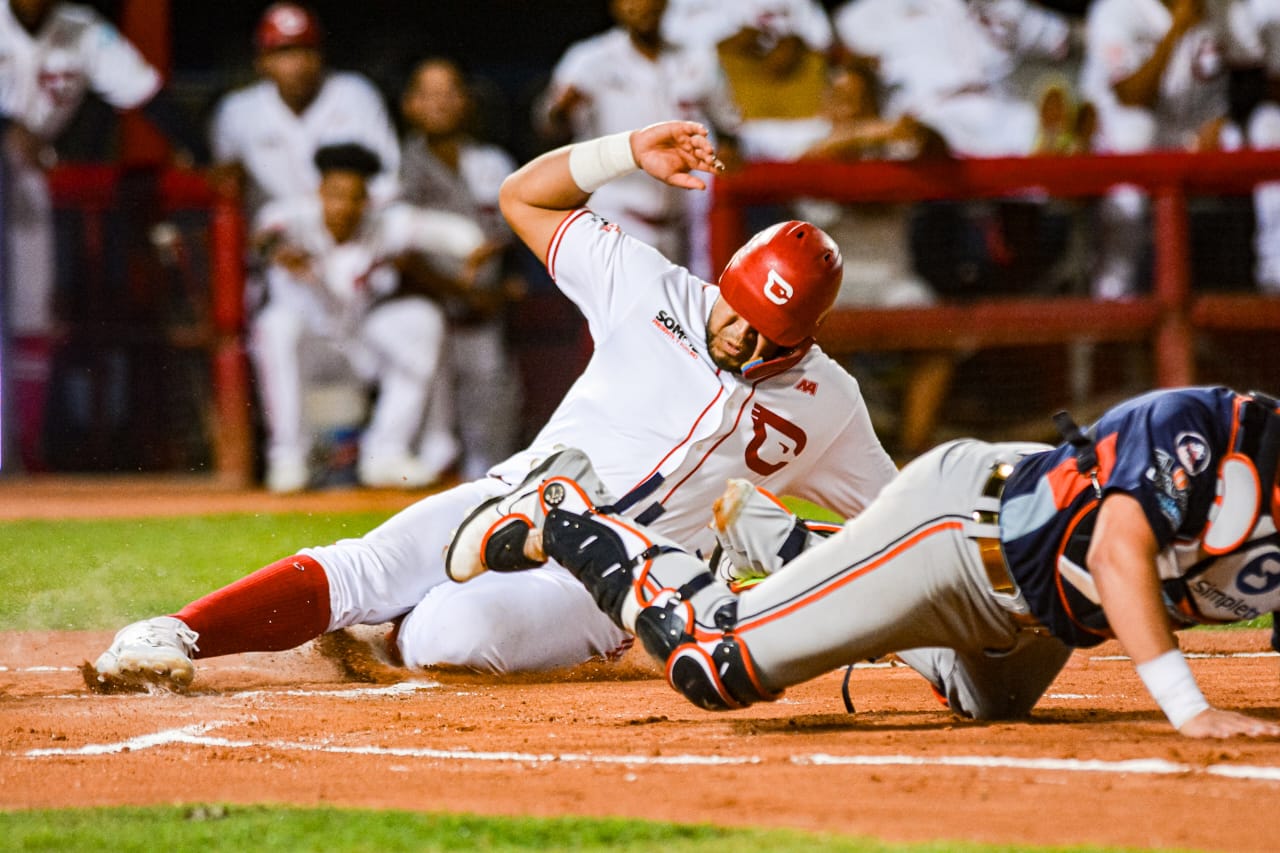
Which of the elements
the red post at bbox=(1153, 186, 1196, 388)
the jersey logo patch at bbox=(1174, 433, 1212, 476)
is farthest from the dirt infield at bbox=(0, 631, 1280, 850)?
the red post at bbox=(1153, 186, 1196, 388)

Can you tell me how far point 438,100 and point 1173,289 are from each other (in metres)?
4.40

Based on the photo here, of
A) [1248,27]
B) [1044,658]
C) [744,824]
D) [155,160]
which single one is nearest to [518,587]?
[1044,658]

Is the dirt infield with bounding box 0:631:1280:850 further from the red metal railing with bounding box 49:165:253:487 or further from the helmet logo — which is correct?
the red metal railing with bounding box 49:165:253:487

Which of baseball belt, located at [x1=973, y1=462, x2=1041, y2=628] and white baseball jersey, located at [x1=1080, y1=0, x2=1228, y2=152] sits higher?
white baseball jersey, located at [x1=1080, y1=0, x2=1228, y2=152]

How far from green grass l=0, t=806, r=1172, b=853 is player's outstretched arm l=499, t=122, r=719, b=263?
6.99 feet

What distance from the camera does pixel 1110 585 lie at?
3.42 m

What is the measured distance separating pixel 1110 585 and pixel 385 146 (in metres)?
7.39

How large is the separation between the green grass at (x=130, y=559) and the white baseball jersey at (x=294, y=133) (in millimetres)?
2172

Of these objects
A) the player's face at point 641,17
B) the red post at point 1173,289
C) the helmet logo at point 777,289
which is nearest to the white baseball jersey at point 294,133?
the player's face at point 641,17

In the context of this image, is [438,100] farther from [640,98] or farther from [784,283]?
[784,283]

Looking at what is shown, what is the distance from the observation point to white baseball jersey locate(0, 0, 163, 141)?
32.4 ft

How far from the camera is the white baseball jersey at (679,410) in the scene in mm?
4812

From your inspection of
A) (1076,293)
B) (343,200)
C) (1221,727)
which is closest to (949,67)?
(1076,293)

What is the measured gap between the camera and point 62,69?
32.8 ft
